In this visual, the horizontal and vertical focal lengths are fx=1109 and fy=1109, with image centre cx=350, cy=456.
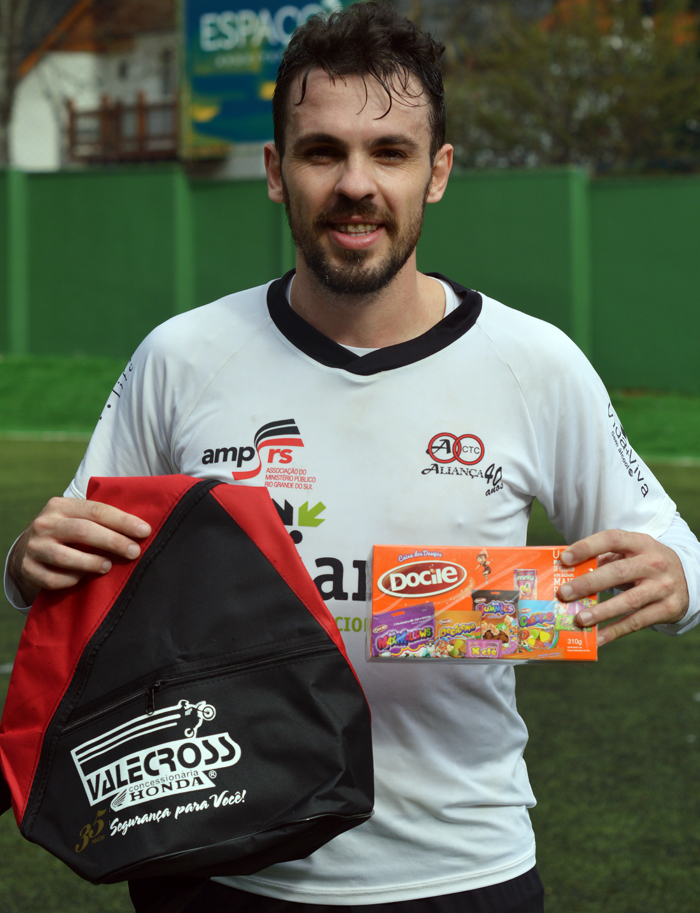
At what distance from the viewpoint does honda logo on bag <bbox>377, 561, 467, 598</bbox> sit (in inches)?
62.2

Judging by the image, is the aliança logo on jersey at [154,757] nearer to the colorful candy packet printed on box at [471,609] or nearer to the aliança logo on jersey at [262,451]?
the colorful candy packet printed on box at [471,609]

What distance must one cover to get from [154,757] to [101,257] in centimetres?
1365

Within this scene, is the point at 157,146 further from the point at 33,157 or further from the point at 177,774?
the point at 177,774

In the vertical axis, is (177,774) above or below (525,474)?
below

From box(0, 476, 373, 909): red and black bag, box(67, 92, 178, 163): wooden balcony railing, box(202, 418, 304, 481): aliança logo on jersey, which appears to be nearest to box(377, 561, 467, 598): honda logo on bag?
box(0, 476, 373, 909): red and black bag

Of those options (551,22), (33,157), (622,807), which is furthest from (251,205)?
(33,157)

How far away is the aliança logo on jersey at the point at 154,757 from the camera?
1.44 m

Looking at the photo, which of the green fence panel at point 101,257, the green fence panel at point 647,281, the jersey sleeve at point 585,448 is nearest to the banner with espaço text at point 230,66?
the green fence panel at point 101,257

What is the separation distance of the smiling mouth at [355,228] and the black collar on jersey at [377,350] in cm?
21

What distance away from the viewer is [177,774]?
1447mm

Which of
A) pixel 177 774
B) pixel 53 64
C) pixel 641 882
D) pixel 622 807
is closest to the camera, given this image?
pixel 177 774

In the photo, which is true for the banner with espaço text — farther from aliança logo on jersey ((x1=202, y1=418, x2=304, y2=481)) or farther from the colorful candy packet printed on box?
the colorful candy packet printed on box

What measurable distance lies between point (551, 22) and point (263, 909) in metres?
18.7

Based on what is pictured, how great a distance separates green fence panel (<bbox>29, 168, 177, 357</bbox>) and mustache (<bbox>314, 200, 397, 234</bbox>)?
1262 centimetres
